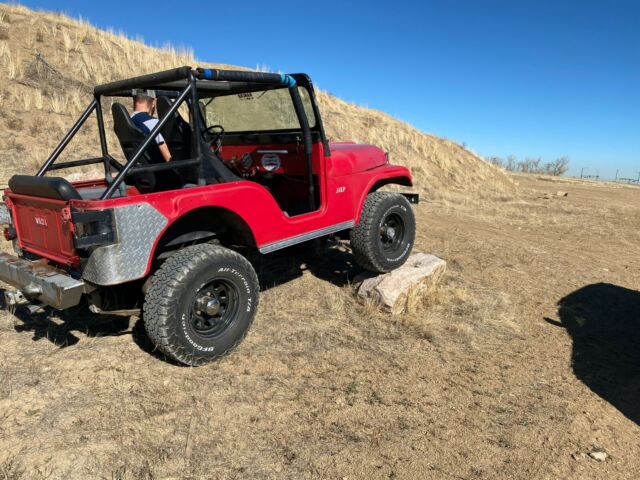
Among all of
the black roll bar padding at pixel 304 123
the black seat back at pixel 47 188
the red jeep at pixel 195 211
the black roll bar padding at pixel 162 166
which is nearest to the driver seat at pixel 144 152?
the red jeep at pixel 195 211

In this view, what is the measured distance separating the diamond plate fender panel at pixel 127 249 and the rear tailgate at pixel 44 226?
256 mm

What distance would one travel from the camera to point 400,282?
180 inches

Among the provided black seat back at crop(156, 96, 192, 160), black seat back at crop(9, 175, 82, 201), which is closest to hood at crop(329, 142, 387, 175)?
black seat back at crop(156, 96, 192, 160)

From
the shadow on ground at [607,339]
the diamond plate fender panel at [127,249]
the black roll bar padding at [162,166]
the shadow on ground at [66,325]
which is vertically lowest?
the shadow on ground at [607,339]

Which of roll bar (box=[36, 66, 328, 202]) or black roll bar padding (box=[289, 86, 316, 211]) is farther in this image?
black roll bar padding (box=[289, 86, 316, 211])

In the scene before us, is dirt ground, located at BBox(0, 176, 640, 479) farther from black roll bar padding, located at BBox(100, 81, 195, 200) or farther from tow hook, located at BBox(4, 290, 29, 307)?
black roll bar padding, located at BBox(100, 81, 195, 200)

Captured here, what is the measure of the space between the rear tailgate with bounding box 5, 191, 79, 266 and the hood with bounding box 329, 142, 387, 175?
2.26 meters

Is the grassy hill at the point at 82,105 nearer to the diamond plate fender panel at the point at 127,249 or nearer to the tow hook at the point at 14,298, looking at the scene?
the tow hook at the point at 14,298

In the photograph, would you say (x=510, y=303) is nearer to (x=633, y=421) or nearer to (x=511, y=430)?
(x=633, y=421)

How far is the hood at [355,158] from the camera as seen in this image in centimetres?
425

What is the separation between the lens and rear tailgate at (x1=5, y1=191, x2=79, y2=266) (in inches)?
115

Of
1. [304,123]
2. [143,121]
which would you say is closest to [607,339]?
[304,123]

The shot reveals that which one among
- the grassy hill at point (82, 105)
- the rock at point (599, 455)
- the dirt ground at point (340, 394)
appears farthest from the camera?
the grassy hill at point (82, 105)

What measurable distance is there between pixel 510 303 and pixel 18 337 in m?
4.76
